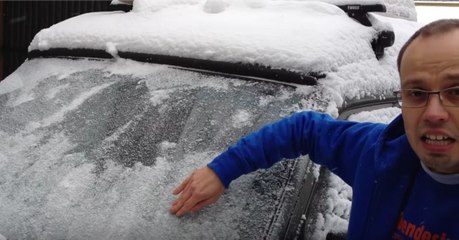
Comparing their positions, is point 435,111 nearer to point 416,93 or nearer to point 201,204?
point 416,93

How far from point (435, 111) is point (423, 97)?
0.19ft

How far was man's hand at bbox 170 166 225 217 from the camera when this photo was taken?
132 cm

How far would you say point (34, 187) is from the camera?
1514mm

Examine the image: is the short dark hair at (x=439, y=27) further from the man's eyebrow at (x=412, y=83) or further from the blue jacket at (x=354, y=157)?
the blue jacket at (x=354, y=157)

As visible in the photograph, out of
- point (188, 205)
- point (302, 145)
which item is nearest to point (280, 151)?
point (302, 145)

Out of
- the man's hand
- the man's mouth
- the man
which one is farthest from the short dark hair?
the man's hand

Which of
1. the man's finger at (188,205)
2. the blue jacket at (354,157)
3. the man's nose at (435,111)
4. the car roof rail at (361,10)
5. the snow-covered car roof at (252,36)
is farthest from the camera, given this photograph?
the car roof rail at (361,10)

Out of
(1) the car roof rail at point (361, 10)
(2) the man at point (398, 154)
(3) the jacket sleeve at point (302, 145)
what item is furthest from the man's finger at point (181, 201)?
(1) the car roof rail at point (361, 10)

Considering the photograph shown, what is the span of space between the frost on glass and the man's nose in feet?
1.48

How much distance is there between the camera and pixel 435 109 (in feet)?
3.40

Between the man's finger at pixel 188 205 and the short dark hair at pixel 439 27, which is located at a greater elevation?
the short dark hair at pixel 439 27

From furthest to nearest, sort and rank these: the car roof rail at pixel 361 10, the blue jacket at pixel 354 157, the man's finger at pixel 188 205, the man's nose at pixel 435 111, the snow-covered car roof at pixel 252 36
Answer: the car roof rail at pixel 361 10
the snow-covered car roof at pixel 252 36
the man's finger at pixel 188 205
the blue jacket at pixel 354 157
the man's nose at pixel 435 111

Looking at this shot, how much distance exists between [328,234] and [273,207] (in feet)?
0.59

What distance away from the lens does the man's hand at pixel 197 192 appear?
1.32 metres
